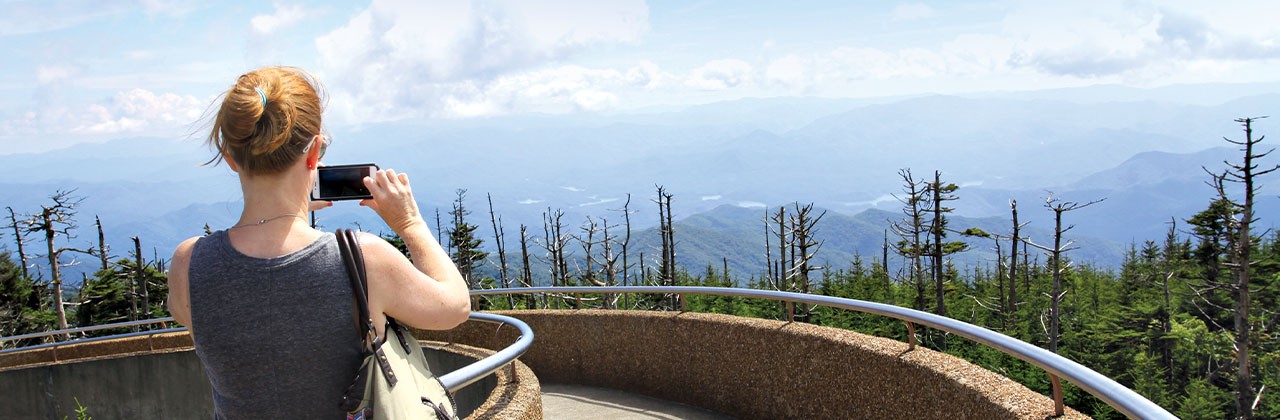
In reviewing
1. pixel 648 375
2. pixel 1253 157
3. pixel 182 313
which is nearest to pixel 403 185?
pixel 182 313

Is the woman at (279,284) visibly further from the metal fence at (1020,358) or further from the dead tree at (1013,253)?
the dead tree at (1013,253)

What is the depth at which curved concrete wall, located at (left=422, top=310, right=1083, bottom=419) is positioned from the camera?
14.7 ft

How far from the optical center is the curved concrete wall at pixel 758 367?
4.48 meters

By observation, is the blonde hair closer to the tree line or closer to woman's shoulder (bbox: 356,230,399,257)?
woman's shoulder (bbox: 356,230,399,257)

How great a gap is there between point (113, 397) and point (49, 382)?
90 cm

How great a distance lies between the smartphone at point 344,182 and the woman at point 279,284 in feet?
0.43

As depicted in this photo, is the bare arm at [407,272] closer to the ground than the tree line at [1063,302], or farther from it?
farther from it

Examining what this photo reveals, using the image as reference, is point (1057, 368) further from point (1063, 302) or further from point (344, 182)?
point (1063, 302)

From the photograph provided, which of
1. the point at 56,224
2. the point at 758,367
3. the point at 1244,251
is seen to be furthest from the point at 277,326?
the point at 1244,251

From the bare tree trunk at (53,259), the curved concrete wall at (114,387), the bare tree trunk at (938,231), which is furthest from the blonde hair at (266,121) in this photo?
the bare tree trunk at (938,231)

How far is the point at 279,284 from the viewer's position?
1.92 metres

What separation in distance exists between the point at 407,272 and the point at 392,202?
249 millimetres

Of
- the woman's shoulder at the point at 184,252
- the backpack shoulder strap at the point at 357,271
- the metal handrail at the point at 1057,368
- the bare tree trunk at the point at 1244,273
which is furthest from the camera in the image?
the bare tree trunk at the point at 1244,273

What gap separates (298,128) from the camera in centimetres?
198
